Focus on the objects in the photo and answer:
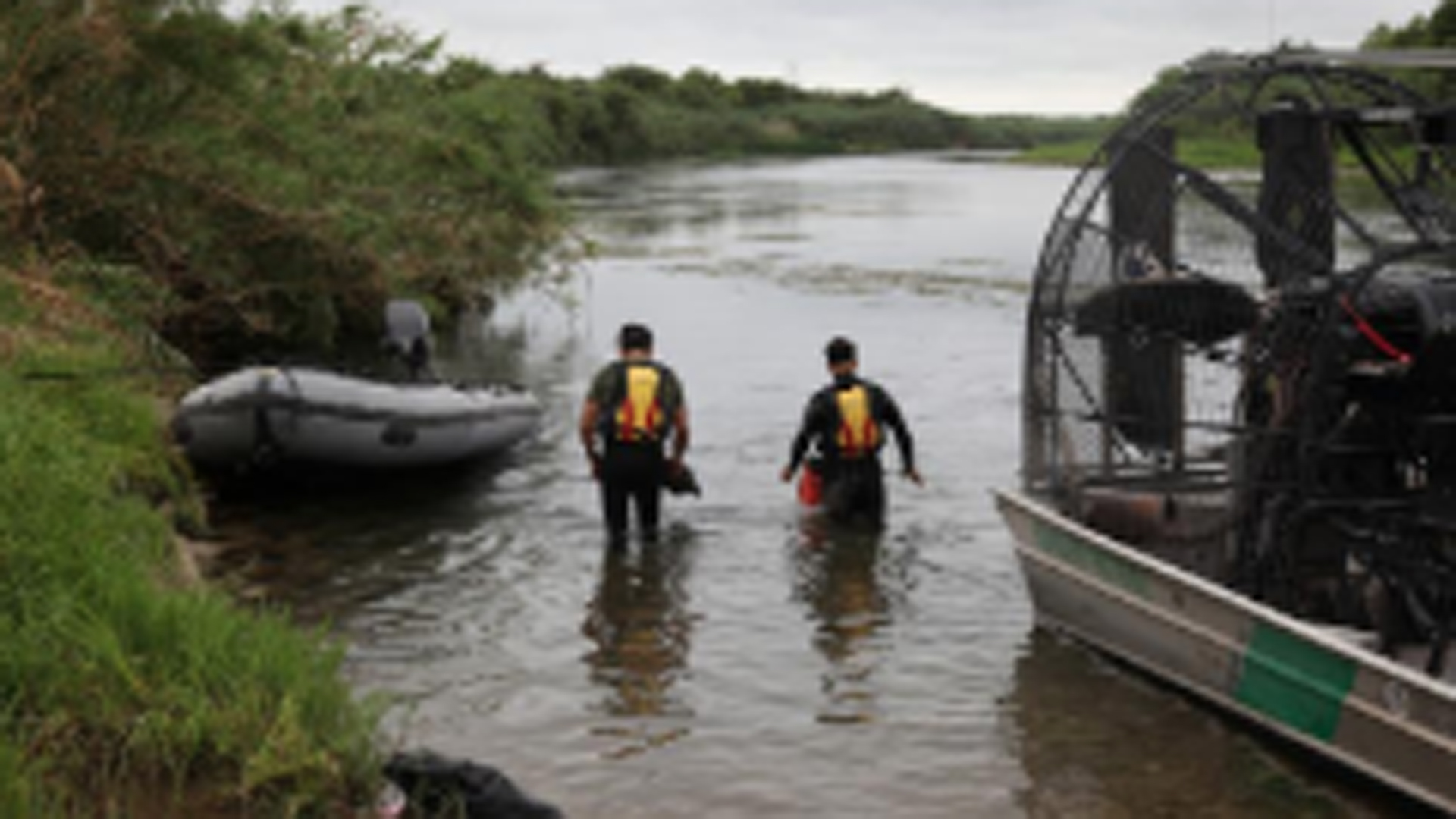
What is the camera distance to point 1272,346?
7.95m

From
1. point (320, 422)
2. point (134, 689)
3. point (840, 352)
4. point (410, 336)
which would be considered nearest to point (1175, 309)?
point (840, 352)

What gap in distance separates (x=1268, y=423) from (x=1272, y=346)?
40 cm

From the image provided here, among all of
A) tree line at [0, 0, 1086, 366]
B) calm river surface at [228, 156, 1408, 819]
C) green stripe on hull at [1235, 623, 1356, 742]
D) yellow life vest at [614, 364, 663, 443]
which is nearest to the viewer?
green stripe on hull at [1235, 623, 1356, 742]

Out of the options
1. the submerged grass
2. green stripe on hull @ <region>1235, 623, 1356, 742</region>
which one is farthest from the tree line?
green stripe on hull @ <region>1235, 623, 1356, 742</region>

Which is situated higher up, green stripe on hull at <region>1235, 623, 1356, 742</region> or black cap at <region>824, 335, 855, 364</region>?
black cap at <region>824, 335, 855, 364</region>

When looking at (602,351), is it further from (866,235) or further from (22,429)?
(866,235)

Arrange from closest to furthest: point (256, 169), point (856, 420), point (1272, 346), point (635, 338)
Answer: point (1272, 346) → point (635, 338) → point (856, 420) → point (256, 169)

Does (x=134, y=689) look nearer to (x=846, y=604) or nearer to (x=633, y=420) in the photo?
(x=846, y=604)

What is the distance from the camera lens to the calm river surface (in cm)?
780

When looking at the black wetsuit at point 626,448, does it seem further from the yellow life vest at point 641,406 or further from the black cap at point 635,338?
the black cap at point 635,338

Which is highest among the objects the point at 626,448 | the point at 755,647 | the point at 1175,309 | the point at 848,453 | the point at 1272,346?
the point at 1175,309

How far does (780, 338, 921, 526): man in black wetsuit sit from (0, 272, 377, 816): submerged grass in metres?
4.81

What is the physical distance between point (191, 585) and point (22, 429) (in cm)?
106

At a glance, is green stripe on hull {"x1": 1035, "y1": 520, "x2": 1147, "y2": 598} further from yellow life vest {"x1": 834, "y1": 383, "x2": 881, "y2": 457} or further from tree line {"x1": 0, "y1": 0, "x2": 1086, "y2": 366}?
tree line {"x1": 0, "y1": 0, "x2": 1086, "y2": 366}
